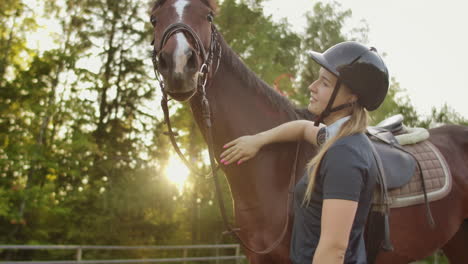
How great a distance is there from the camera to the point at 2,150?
10.7 metres

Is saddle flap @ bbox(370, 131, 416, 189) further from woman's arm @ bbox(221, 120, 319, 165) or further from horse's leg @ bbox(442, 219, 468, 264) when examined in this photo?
horse's leg @ bbox(442, 219, 468, 264)

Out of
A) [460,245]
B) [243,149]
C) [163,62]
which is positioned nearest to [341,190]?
[243,149]

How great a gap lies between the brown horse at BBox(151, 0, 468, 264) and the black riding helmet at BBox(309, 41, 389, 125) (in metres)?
0.75

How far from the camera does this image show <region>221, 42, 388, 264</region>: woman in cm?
136

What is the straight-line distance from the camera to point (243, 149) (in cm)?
244

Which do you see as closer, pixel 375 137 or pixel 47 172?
pixel 375 137

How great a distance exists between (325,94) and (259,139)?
0.83m

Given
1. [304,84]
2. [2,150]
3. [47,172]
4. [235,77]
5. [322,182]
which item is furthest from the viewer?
[304,84]

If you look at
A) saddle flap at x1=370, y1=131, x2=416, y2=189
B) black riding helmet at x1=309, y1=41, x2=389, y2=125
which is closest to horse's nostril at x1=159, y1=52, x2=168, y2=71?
black riding helmet at x1=309, y1=41, x2=389, y2=125

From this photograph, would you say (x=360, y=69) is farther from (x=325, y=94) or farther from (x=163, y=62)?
(x=163, y=62)

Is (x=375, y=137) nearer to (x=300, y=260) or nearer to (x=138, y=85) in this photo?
(x=300, y=260)

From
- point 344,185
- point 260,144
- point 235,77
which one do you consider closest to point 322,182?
point 344,185

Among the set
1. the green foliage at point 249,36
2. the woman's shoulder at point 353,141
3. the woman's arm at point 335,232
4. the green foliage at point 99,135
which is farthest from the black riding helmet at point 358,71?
the green foliage at point 249,36

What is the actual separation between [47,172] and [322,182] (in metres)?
12.0
